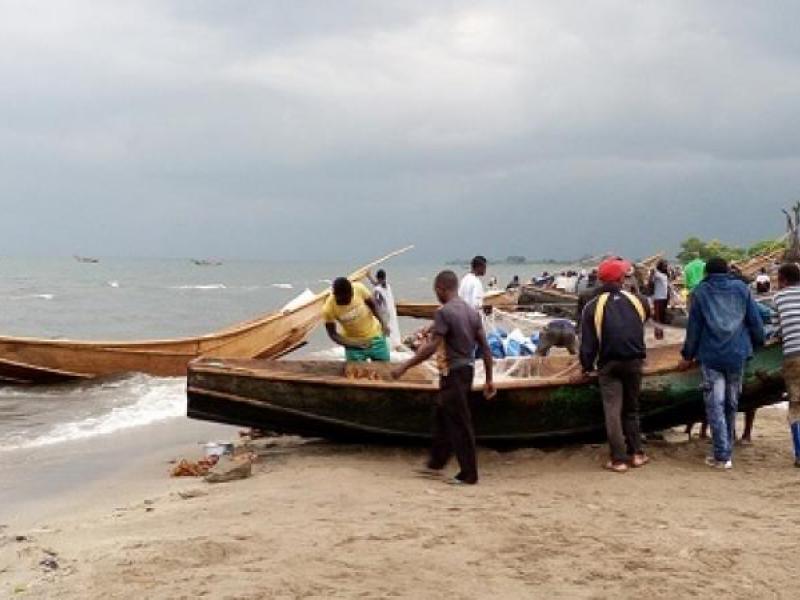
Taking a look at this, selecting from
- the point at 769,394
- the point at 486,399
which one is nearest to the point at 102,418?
the point at 486,399

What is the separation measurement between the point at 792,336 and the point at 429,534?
391cm

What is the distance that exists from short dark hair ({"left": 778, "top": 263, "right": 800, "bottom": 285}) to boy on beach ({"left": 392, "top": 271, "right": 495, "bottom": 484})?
8.73 ft

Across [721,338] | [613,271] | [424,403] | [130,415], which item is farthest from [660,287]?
[424,403]

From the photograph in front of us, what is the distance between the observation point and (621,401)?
731cm

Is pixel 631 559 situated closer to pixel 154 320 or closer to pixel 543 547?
pixel 543 547

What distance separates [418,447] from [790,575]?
401cm

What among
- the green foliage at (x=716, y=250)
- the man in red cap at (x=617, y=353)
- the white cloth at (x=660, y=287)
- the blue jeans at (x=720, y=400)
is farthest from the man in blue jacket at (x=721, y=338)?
the green foliage at (x=716, y=250)

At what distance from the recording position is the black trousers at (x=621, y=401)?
23.6 feet

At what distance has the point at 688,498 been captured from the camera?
20.8 feet

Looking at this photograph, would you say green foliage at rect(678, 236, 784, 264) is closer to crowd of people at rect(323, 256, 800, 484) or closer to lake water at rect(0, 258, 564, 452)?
lake water at rect(0, 258, 564, 452)

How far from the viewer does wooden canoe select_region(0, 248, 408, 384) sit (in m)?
15.3

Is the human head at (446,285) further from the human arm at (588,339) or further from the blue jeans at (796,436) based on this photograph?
the blue jeans at (796,436)

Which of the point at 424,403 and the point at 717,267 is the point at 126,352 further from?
the point at 717,267

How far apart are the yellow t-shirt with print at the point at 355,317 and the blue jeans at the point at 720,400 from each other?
3.17 m
